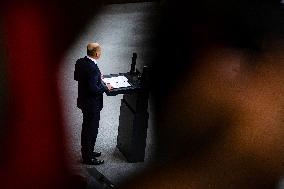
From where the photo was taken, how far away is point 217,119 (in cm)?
1030

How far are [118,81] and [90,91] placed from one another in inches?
21.9

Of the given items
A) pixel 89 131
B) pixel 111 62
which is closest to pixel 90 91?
pixel 89 131

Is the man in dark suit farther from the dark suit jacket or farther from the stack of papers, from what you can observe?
the stack of papers

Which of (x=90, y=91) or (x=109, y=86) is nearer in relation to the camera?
(x=90, y=91)

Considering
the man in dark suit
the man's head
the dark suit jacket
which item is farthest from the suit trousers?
the man's head

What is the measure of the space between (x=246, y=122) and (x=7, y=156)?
3.74 metres

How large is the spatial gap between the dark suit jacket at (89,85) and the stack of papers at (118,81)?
191 mm

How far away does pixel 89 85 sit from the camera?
335 inches

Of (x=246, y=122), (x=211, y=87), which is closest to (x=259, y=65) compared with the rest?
(x=211, y=87)

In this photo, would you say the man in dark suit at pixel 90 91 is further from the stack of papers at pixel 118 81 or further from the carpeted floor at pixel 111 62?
the carpeted floor at pixel 111 62

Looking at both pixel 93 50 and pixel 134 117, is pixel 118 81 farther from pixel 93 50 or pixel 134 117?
Answer: pixel 93 50

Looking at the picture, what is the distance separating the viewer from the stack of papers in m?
8.80

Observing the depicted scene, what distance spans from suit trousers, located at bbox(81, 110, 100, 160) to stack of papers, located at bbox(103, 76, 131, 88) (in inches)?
17.4

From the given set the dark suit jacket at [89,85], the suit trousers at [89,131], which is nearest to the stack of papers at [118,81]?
the dark suit jacket at [89,85]
